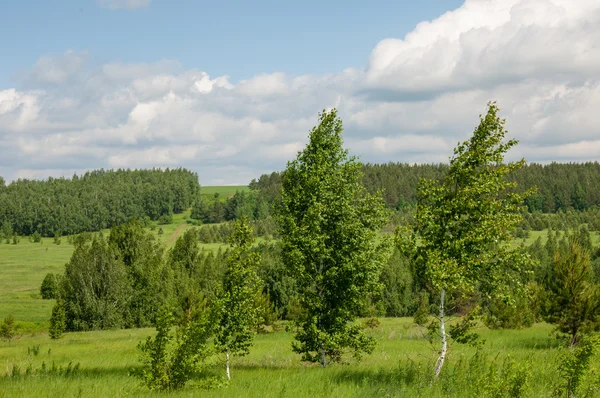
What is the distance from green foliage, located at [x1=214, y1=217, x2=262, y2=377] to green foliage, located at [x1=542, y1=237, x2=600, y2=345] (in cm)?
1831

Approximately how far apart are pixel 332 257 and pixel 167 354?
26.6ft

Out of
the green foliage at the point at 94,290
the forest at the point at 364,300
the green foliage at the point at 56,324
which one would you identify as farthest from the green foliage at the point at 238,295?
the green foliage at the point at 94,290

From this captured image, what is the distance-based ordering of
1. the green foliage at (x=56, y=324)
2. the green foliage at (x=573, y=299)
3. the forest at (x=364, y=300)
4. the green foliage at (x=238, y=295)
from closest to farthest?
the forest at (x=364, y=300) → the green foliage at (x=238, y=295) → the green foliage at (x=573, y=299) → the green foliage at (x=56, y=324)

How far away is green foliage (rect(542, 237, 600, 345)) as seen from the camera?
26.9 meters

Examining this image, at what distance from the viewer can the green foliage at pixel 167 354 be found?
13.9 m

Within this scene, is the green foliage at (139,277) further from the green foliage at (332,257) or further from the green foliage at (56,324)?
the green foliage at (332,257)

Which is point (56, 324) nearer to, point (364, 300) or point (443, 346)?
point (364, 300)

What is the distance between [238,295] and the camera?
18.8 metres

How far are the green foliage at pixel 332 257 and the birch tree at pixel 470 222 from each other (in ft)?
15.4

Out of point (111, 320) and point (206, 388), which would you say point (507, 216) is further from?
point (111, 320)

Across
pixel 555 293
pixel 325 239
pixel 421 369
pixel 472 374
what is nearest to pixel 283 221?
pixel 325 239

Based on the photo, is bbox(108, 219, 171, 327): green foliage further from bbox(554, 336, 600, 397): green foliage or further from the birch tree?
bbox(554, 336, 600, 397): green foliage

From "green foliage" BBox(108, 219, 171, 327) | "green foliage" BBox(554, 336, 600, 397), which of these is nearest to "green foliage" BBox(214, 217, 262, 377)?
"green foliage" BBox(554, 336, 600, 397)

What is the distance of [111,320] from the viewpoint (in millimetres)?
65062
